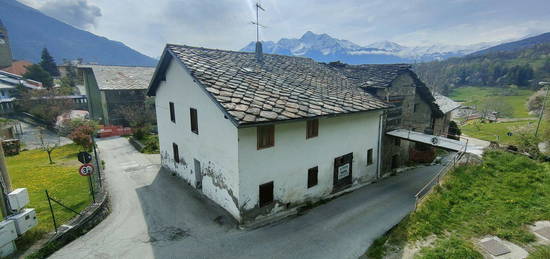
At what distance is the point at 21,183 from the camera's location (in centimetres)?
1352

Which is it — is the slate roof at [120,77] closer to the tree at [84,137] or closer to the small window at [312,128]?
the tree at [84,137]

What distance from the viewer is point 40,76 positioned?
4731cm

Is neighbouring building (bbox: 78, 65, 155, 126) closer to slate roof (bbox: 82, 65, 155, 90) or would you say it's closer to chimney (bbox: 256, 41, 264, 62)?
slate roof (bbox: 82, 65, 155, 90)

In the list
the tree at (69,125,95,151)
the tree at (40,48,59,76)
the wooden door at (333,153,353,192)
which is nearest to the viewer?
the wooden door at (333,153,353,192)

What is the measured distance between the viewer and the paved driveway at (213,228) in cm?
834

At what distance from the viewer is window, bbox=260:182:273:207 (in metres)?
10.0

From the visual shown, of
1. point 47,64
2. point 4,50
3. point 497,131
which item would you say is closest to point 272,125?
point 497,131

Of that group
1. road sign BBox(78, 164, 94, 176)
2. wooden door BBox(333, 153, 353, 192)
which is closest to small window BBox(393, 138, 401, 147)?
wooden door BBox(333, 153, 353, 192)

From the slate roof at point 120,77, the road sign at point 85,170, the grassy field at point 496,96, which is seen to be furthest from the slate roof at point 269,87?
the grassy field at point 496,96

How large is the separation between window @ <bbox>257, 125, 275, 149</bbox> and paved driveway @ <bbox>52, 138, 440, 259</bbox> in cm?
346

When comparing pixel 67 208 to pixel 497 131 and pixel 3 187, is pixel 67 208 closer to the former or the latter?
pixel 3 187

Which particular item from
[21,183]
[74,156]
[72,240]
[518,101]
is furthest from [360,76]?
[518,101]

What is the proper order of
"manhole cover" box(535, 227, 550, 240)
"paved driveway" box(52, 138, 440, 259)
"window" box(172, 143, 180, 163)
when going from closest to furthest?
"manhole cover" box(535, 227, 550, 240) → "paved driveway" box(52, 138, 440, 259) → "window" box(172, 143, 180, 163)

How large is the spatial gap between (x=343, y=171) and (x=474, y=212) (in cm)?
569
